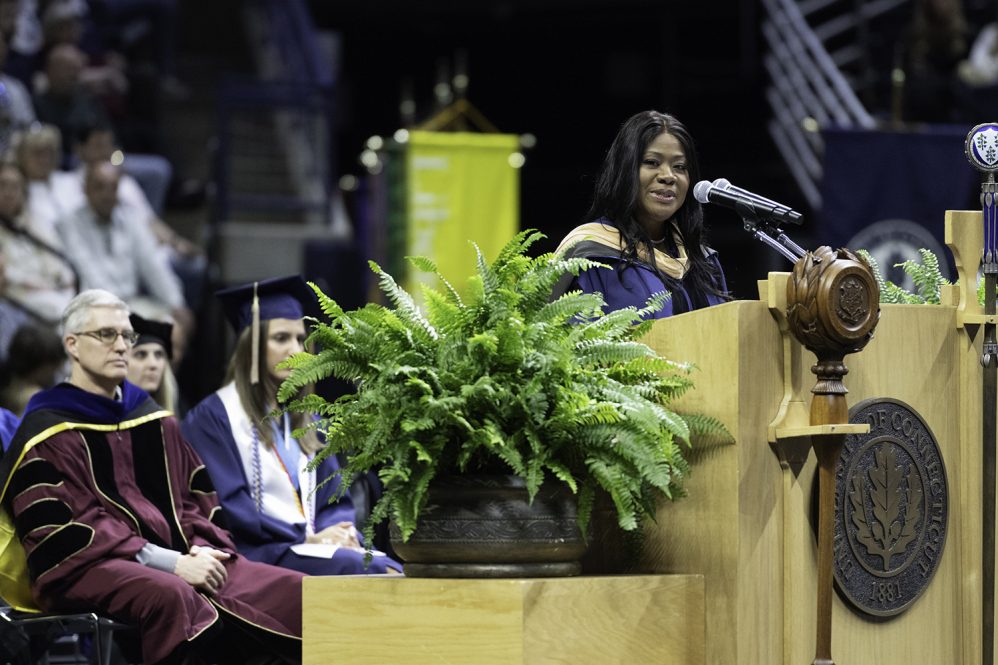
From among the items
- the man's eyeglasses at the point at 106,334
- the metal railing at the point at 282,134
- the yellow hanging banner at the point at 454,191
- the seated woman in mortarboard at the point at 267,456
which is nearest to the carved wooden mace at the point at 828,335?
the seated woman in mortarboard at the point at 267,456

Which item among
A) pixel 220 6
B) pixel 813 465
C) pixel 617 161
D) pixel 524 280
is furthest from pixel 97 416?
pixel 220 6

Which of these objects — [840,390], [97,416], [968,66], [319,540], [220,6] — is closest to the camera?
[840,390]

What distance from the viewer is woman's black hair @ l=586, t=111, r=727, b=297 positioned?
4.22 meters

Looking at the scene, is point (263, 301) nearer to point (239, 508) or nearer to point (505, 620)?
point (239, 508)

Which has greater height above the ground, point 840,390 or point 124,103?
point 124,103

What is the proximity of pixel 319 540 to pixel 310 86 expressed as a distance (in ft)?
27.9

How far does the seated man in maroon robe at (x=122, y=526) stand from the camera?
4.95m

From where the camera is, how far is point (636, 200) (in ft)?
13.9

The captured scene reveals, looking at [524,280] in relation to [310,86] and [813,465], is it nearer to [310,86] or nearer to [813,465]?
[813,465]

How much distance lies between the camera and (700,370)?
343 centimetres

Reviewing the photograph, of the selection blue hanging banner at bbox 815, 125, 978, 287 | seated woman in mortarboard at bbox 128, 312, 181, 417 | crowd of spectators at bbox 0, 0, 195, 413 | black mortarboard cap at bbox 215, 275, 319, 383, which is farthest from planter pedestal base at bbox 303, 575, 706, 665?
blue hanging banner at bbox 815, 125, 978, 287

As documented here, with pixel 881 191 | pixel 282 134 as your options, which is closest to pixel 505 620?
pixel 881 191

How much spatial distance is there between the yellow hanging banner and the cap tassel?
4.87 m

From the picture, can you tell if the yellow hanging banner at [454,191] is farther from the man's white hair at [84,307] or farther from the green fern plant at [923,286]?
the green fern plant at [923,286]
